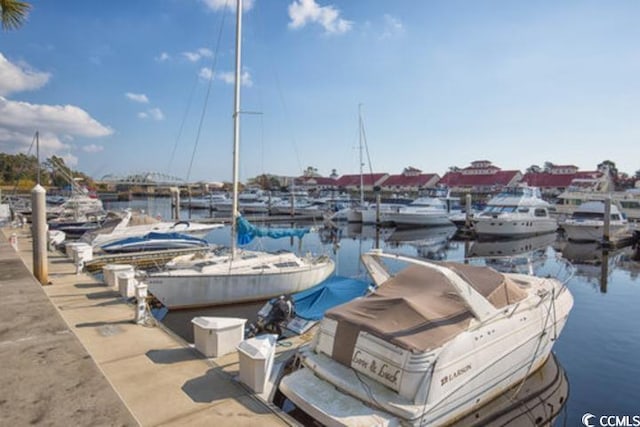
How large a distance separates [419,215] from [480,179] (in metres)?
51.6

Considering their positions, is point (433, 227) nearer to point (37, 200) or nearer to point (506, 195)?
point (506, 195)

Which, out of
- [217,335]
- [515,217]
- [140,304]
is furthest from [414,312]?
[515,217]

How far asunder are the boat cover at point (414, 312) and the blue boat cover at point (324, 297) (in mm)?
2338

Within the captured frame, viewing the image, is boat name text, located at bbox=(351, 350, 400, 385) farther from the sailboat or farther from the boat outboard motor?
the sailboat

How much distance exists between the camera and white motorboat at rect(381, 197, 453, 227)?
132ft

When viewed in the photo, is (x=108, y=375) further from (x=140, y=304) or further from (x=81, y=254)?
(x=81, y=254)

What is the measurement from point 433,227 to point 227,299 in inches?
1295

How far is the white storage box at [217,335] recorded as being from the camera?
6355 millimetres

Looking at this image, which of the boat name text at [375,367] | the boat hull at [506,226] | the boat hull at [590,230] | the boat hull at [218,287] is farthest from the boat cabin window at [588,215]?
the boat name text at [375,367]

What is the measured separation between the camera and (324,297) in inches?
373

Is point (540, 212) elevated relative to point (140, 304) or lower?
elevated

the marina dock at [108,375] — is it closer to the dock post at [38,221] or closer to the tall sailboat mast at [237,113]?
the dock post at [38,221]

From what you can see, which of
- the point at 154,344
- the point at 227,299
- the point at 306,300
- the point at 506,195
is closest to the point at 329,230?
the point at 506,195

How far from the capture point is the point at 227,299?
1206 centimetres
